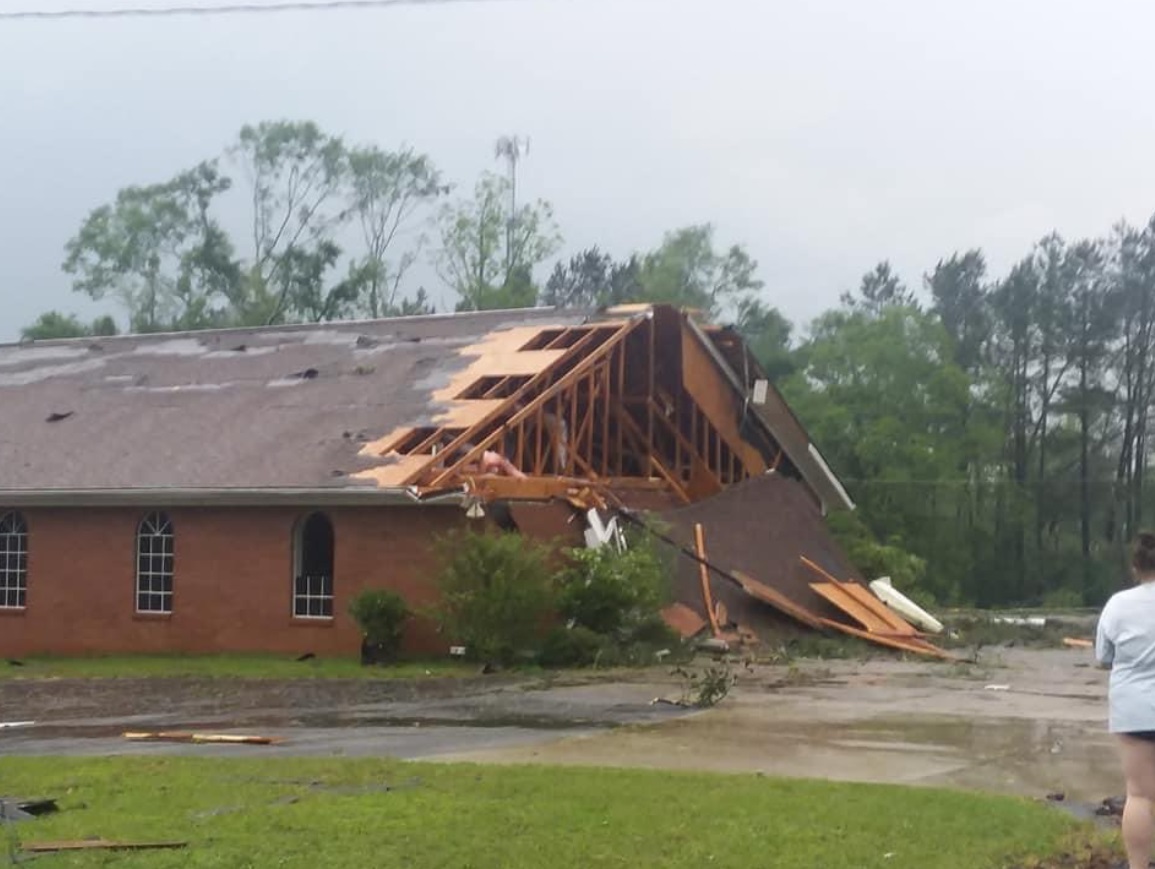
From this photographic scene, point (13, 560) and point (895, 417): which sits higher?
point (895, 417)

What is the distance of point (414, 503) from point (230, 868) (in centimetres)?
1573

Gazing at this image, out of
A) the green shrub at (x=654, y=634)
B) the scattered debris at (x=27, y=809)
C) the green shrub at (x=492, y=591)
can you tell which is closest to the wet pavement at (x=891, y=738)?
the green shrub at (x=654, y=634)

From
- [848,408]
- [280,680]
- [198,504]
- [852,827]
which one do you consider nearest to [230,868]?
[852,827]

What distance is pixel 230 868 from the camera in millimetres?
8867

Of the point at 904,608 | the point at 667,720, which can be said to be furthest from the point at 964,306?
the point at 667,720

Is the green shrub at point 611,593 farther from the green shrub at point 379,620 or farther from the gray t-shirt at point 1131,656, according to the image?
the gray t-shirt at point 1131,656

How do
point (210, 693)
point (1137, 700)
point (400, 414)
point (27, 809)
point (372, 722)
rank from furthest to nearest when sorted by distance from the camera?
point (400, 414) < point (210, 693) < point (372, 722) < point (27, 809) < point (1137, 700)

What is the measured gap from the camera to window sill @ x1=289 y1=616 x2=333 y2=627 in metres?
26.3

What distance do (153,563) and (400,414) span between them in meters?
4.93

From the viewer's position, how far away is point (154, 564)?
27969 millimetres

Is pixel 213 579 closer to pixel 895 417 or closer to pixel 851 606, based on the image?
pixel 851 606

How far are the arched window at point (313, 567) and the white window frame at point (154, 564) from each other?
2491 millimetres

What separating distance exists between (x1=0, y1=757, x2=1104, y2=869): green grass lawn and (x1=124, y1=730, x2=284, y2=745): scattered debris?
7.66 ft

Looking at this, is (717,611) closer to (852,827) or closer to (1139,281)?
(852,827)
